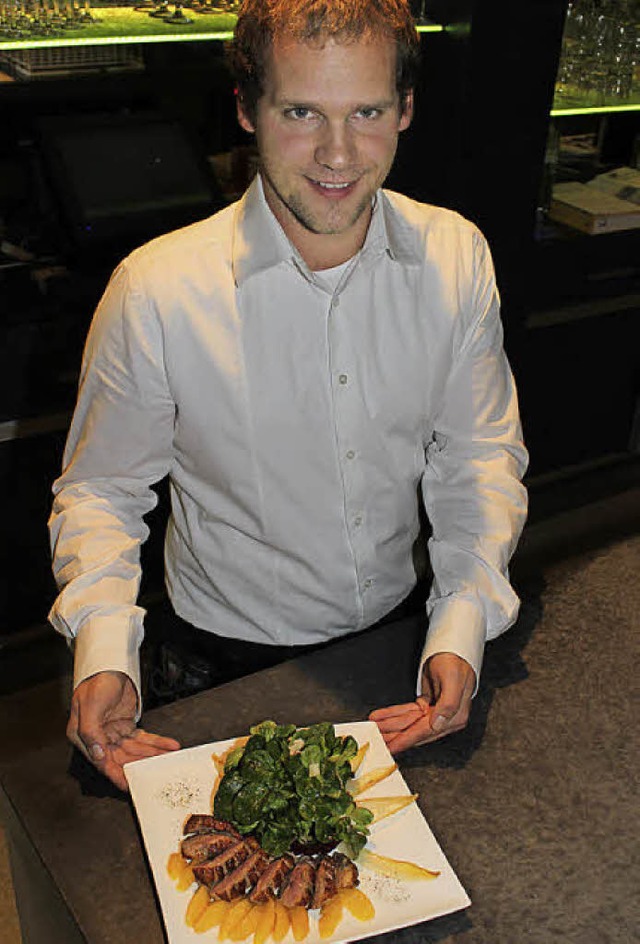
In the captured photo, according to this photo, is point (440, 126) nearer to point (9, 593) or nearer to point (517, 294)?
point (517, 294)

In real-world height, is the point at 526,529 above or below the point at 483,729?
below

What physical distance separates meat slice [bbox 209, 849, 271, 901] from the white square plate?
26 millimetres

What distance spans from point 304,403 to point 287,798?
1.82 ft

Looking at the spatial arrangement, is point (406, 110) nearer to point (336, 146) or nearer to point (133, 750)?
point (336, 146)

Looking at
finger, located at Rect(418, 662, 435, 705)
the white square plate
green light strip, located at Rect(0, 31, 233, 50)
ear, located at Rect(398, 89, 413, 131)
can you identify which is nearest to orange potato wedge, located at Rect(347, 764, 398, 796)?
the white square plate

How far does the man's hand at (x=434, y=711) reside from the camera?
3.57ft

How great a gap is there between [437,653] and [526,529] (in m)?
1.56

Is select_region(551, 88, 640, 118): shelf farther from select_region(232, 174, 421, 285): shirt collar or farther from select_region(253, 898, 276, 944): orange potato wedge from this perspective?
select_region(253, 898, 276, 944): orange potato wedge

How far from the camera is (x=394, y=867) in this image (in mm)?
945

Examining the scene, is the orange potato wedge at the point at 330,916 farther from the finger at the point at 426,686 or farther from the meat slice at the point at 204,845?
the finger at the point at 426,686

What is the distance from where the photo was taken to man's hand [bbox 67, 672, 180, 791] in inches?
41.4

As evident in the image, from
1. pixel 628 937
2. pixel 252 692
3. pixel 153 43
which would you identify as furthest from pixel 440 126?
pixel 628 937

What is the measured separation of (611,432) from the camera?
9.81ft

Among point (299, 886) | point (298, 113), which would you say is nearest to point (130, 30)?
point (298, 113)
